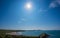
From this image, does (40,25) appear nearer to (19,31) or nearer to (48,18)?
(48,18)

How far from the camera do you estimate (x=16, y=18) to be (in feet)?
5.25

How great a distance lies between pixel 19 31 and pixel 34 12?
0.34 meters

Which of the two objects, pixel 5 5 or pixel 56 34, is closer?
pixel 56 34

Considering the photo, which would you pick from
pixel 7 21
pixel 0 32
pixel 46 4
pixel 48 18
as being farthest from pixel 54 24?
pixel 0 32

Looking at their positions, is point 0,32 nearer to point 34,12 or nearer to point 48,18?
point 34,12

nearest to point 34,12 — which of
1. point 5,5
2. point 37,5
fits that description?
point 37,5

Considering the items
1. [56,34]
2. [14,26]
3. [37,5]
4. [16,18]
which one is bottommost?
[56,34]

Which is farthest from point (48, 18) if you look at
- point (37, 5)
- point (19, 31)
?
point (19, 31)

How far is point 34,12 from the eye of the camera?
1.59 m

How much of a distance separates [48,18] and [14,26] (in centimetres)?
48

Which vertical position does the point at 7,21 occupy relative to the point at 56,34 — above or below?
above

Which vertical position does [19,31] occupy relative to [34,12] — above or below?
below

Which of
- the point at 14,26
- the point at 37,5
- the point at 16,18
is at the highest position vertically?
the point at 37,5

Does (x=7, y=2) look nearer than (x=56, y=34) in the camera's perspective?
No
